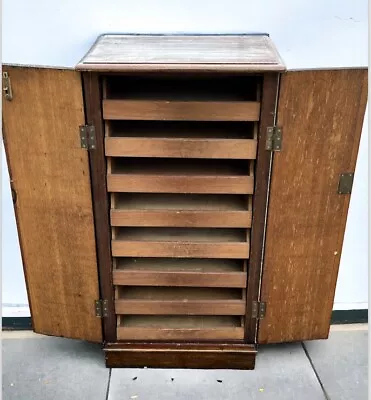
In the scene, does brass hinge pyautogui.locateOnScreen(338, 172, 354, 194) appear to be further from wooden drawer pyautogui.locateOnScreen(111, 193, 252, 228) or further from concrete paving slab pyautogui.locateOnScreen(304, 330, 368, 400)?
concrete paving slab pyautogui.locateOnScreen(304, 330, 368, 400)

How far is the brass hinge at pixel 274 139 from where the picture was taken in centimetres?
157

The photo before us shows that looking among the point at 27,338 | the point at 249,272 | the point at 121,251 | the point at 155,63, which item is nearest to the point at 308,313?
the point at 249,272

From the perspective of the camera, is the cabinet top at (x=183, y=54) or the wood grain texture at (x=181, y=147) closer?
the cabinet top at (x=183, y=54)

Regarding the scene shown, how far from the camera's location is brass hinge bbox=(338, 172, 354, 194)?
1660mm

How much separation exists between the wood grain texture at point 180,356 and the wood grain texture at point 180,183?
0.73 meters

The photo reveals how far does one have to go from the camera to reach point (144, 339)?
1.99 meters

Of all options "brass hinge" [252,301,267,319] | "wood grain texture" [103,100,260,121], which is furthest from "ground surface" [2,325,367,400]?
"wood grain texture" [103,100,260,121]

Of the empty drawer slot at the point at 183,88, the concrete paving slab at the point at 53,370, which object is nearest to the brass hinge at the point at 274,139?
the empty drawer slot at the point at 183,88

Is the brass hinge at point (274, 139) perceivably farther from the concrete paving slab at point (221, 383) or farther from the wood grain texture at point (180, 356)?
the concrete paving slab at point (221, 383)

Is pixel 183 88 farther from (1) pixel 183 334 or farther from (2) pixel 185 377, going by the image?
(2) pixel 185 377

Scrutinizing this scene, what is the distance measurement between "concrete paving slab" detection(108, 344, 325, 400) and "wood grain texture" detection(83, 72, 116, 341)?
224 mm

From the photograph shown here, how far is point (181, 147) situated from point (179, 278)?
566 mm

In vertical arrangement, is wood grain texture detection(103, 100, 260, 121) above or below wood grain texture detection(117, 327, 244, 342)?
above

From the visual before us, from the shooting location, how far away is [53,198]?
67.4 inches
